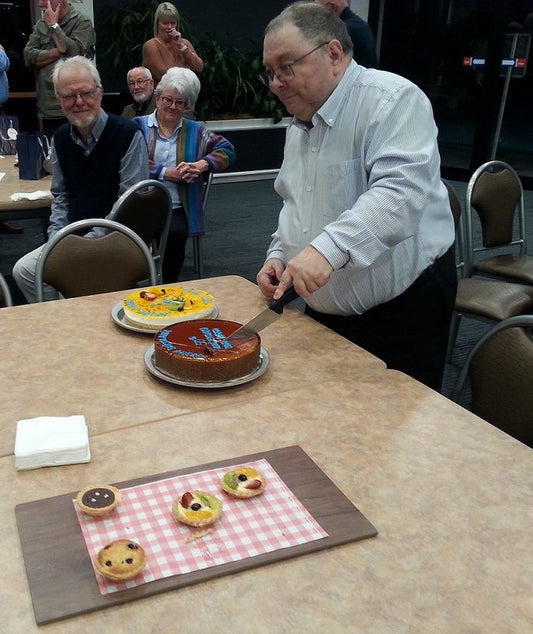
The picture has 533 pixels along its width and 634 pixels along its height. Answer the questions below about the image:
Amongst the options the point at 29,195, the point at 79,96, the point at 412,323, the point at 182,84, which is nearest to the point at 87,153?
the point at 79,96

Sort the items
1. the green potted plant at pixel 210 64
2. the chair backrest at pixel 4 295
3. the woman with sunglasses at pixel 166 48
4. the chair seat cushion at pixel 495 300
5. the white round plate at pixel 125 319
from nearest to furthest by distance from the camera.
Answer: the white round plate at pixel 125 319 → the chair backrest at pixel 4 295 → the chair seat cushion at pixel 495 300 → the woman with sunglasses at pixel 166 48 → the green potted plant at pixel 210 64

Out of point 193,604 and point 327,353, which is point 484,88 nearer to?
point 327,353

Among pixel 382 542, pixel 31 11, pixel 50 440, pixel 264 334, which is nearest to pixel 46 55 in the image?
pixel 31 11

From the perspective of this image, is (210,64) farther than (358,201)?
Yes

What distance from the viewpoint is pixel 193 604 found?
83 cm

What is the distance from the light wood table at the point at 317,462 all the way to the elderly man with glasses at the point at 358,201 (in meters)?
0.20

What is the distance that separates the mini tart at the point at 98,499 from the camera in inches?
37.2

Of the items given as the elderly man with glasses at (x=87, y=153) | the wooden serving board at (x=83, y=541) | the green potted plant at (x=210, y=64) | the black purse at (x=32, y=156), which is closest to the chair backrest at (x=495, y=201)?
the elderly man with glasses at (x=87, y=153)

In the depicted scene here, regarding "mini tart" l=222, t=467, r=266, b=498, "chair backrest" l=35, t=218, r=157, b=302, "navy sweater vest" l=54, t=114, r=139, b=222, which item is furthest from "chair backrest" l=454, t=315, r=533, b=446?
"navy sweater vest" l=54, t=114, r=139, b=222

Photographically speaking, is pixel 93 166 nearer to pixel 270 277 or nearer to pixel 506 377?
pixel 270 277

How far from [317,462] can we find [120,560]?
389 mm

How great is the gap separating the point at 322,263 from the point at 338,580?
0.70 m

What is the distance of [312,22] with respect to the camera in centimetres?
153

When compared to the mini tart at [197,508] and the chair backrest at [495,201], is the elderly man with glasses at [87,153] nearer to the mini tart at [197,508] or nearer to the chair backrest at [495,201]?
the chair backrest at [495,201]
